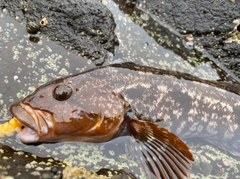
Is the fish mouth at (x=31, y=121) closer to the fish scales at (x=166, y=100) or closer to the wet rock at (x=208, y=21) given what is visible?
the fish scales at (x=166, y=100)

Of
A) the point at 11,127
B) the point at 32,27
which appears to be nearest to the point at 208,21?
the point at 32,27

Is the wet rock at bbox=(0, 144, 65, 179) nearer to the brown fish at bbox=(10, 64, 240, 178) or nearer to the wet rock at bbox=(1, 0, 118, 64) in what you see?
the brown fish at bbox=(10, 64, 240, 178)

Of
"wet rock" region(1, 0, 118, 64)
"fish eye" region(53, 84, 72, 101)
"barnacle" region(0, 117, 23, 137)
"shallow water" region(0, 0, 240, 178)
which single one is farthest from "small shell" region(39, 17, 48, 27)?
"barnacle" region(0, 117, 23, 137)

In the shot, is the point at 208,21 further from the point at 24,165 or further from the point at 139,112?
the point at 24,165

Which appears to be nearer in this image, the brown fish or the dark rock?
the brown fish

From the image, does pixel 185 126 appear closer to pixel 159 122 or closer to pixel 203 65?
pixel 159 122

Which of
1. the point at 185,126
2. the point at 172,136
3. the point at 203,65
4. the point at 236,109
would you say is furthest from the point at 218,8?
the point at 172,136
